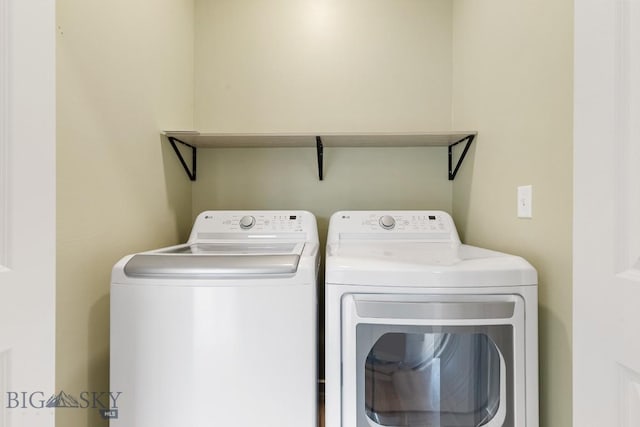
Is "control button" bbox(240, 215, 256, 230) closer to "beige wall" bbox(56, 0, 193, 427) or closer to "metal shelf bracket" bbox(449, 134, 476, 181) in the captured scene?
"beige wall" bbox(56, 0, 193, 427)

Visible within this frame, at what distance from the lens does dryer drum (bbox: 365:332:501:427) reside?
0.97m

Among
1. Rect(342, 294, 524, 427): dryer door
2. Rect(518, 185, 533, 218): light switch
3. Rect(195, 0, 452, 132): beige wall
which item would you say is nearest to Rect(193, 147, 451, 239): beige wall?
Rect(195, 0, 452, 132): beige wall

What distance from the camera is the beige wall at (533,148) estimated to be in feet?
3.02

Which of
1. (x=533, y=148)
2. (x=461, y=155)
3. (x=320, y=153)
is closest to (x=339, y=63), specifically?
(x=320, y=153)

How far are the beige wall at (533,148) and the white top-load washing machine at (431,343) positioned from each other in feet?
0.33

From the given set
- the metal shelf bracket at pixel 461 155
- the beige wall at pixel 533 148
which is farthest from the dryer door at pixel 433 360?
the metal shelf bracket at pixel 461 155

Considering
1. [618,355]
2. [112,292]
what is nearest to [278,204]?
[112,292]

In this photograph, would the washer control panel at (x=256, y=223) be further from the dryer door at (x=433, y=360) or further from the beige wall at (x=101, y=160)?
the dryer door at (x=433, y=360)

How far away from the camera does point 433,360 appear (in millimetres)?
987

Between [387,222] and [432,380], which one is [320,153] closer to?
[387,222]

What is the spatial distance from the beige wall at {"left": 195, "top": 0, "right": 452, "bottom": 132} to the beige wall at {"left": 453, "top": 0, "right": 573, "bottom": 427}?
308 mm

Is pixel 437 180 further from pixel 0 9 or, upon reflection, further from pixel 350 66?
pixel 0 9

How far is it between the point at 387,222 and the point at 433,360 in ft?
2.30

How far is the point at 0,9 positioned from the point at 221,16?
1.53 meters
